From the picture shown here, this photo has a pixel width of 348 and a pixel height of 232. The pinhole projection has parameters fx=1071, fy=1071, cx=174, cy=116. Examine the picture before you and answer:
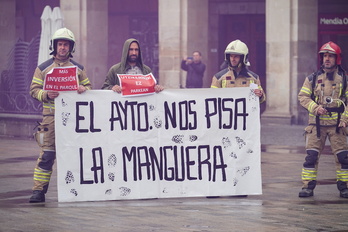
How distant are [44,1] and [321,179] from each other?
21.1m

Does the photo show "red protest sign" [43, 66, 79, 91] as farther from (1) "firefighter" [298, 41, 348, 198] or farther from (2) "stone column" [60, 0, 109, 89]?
(2) "stone column" [60, 0, 109, 89]

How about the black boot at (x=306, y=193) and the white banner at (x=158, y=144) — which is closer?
the white banner at (x=158, y=144)

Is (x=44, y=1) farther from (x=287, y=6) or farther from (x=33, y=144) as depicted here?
(x=33, y=144)

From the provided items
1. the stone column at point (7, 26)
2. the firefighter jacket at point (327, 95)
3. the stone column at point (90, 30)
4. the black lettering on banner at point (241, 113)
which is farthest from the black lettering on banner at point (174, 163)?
the stone column at point (7, 26)

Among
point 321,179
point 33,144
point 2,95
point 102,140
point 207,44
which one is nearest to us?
point 102,140

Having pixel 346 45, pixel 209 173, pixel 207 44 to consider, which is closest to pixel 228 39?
pixel 207 44

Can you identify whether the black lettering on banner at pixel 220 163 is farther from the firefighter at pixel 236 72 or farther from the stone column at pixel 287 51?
the stone column at pixel 287 51

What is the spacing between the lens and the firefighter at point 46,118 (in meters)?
11.2

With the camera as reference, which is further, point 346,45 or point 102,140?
point 346,45

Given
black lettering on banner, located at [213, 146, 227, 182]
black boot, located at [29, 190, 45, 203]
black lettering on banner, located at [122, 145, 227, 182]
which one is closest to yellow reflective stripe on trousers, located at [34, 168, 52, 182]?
black boot, located at [29, 190, 45, 203]

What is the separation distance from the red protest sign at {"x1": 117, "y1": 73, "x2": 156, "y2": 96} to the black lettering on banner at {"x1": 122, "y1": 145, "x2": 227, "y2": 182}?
0.59 metres

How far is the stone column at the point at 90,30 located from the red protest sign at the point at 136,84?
17437 mm

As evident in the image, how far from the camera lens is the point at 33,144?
18969 millimetres

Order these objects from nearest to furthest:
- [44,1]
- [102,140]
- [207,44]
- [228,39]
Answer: [102,140]
[207,44]
[228,39]
[44,1]
